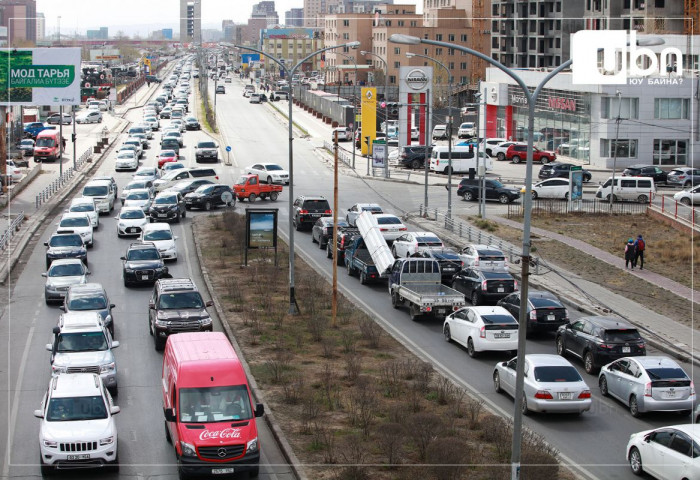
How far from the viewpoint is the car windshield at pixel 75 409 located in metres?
18.8

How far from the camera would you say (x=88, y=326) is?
24875mm

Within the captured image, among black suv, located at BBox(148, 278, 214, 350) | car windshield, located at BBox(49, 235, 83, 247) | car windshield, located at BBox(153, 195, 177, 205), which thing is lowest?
black suv, located at BBox(148, 278, 214, 350)

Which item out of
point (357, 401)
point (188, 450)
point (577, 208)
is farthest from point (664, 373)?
point (577, 208)

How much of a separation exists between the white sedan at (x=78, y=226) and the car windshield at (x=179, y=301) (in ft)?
48.2

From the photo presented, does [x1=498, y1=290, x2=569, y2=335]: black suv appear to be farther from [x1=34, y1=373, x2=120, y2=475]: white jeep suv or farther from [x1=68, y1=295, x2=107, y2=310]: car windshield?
[x1=34, y1=373, x2=120, y2=475]: white jeep suv

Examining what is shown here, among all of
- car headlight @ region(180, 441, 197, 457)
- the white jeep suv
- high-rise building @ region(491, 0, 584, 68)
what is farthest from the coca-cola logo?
high-rise building @ region(491, 0, 584, 68)

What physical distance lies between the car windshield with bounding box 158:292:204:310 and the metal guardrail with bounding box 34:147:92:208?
2732 centimetres

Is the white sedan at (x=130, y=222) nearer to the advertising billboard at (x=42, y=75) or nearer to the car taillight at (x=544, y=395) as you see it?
the advertising billboard at (x=42, y=75)

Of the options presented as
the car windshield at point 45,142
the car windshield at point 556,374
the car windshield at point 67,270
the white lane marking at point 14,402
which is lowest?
the white lane marking at point 14,402

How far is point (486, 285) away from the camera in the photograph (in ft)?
109

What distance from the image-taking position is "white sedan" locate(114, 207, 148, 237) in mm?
44750

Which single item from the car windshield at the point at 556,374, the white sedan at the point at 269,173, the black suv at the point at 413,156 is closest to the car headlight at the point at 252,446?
the car windshield at the point at 556,374

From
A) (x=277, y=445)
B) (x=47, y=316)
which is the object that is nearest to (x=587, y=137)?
(x=47, y=316)

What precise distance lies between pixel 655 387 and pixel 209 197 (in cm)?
3485
